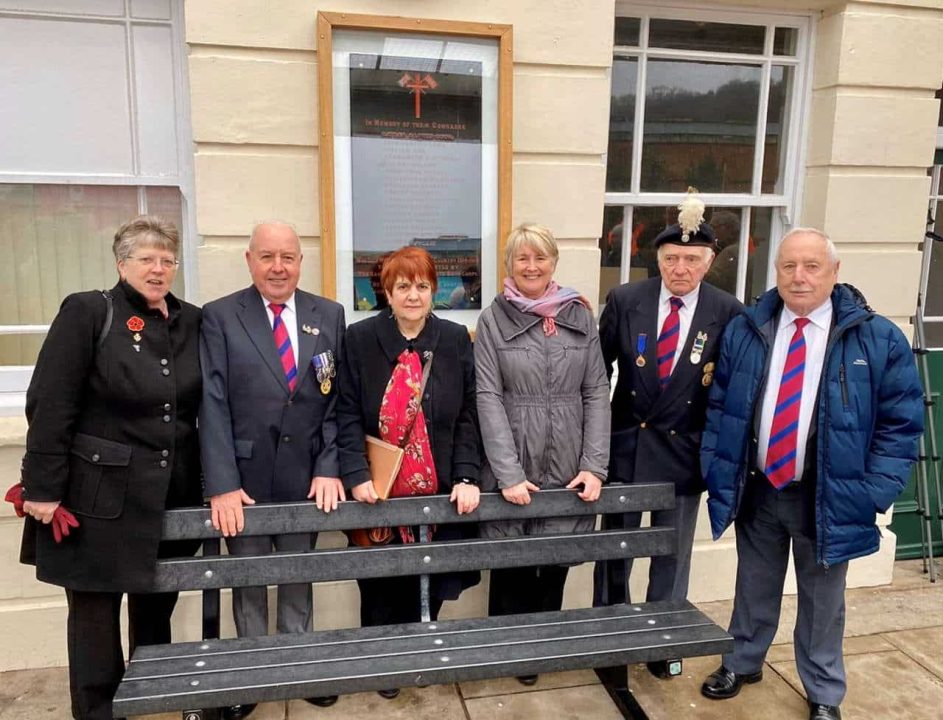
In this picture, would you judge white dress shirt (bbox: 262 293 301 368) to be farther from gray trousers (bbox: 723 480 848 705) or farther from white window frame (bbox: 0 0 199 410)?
gray trousers (bbox: 723 480 848 705)

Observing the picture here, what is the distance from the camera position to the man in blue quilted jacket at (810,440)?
2.62 meters

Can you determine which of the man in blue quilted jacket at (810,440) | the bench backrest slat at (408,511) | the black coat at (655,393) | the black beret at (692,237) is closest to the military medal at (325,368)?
the bench backrest slat at (408,511)

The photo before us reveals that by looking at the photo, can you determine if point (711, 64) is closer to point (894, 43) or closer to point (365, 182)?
point (894, 43)

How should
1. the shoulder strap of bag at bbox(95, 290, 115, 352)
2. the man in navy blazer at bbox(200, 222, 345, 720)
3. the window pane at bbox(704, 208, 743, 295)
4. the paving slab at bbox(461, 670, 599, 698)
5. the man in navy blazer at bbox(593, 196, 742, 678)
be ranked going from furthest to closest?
1. the window pane at bbox(704, 208, 743, 295)
2. the paving slab at bbox(461, 670, 599, 698)
3. the man in navy blazer at bbox(593, 196, 742, 678)
4. the man in navy blazer at bbox(200, 222, 345, 720)
5. the shoulder strap of bag at bbox(95, 290, 115, 352)

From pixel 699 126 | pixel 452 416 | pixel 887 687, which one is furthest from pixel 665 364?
pixel 887 687

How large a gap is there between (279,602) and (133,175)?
6.40ft

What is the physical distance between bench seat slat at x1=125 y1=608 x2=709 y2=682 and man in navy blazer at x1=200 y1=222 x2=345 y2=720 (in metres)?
0.39

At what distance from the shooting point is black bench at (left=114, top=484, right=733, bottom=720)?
2346mm

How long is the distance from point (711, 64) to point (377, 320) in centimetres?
236

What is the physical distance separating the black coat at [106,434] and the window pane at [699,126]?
2554mm

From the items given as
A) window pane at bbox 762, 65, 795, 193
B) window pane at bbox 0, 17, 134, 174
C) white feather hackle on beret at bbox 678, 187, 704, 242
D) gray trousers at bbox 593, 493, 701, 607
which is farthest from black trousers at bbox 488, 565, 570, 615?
window pane at bbox 0, 17, 134, 174

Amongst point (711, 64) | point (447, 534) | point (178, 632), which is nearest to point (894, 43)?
point (711, 64)

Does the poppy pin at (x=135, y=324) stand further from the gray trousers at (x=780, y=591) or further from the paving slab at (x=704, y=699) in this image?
the paving slab at (x=704, y=699)

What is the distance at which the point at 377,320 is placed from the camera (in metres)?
2.75
